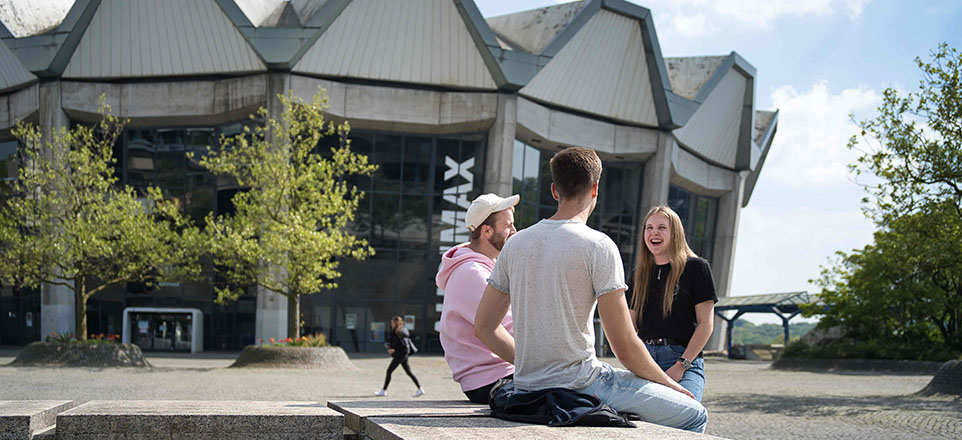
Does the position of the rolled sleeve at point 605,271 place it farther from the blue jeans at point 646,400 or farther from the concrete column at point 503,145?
the concrete column at point 503,145

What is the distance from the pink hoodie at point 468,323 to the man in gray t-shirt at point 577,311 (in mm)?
810

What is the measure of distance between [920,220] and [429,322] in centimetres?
2276

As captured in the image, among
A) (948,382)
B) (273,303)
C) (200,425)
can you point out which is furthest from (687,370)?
(273,303)

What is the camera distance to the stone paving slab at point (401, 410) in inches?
145

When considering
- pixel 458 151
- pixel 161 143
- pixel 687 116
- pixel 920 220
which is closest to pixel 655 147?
pixel 687 116

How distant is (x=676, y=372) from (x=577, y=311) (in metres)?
1.53

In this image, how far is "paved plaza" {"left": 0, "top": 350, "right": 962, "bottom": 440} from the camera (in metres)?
9.77

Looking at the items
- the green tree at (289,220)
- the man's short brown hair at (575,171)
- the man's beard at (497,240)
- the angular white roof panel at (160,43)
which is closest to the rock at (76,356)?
the green tree at (289,220)

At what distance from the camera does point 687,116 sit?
3731cm

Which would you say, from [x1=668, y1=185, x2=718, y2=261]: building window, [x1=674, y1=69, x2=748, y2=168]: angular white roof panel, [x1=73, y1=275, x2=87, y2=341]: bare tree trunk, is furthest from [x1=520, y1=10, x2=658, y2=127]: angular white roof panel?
[x1=73, y1=275, x2=87, y2=341]: bare tree trunk

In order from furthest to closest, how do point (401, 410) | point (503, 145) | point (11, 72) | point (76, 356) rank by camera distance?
point (11, 72)
point (503, 145)
point (76, 356)
point (401, 410)

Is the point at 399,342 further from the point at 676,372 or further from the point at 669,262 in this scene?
the point at 676,372

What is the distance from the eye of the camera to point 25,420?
3.58 m

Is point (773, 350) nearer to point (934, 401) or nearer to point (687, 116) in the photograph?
point (687, 116)
